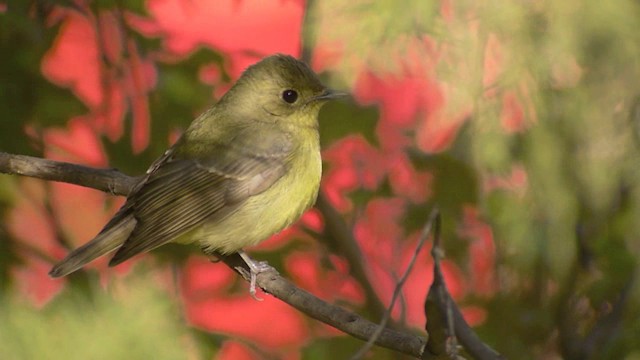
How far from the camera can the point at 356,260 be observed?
2391mm

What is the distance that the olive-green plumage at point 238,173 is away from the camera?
2025 millimetres

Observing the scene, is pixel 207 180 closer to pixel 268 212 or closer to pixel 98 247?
pixel 268 212

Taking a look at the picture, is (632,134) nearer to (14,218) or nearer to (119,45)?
(119,45)

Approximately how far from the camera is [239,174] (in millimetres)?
2201

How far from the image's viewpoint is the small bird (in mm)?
2029

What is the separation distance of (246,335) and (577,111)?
3.03 ft

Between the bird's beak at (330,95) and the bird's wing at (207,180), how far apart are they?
117mm

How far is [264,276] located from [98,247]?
32 centimetres

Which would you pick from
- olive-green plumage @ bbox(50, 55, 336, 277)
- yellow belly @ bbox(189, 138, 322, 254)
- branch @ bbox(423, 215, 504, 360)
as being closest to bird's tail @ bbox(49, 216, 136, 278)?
olive-green plumage @ bbox(50, 55, 336, 277)

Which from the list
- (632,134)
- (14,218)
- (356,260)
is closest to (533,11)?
(632,134)

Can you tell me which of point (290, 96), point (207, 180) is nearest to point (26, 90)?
point (207, 180)

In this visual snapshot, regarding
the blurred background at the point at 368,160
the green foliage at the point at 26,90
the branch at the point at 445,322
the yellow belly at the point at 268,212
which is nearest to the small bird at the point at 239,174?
the yellow belly at the point at 268,212

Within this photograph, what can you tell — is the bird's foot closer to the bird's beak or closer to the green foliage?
the bird's beak

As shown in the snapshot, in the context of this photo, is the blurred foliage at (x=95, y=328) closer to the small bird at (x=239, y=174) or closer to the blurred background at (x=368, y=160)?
the blurred background at (x=368, y=160)
